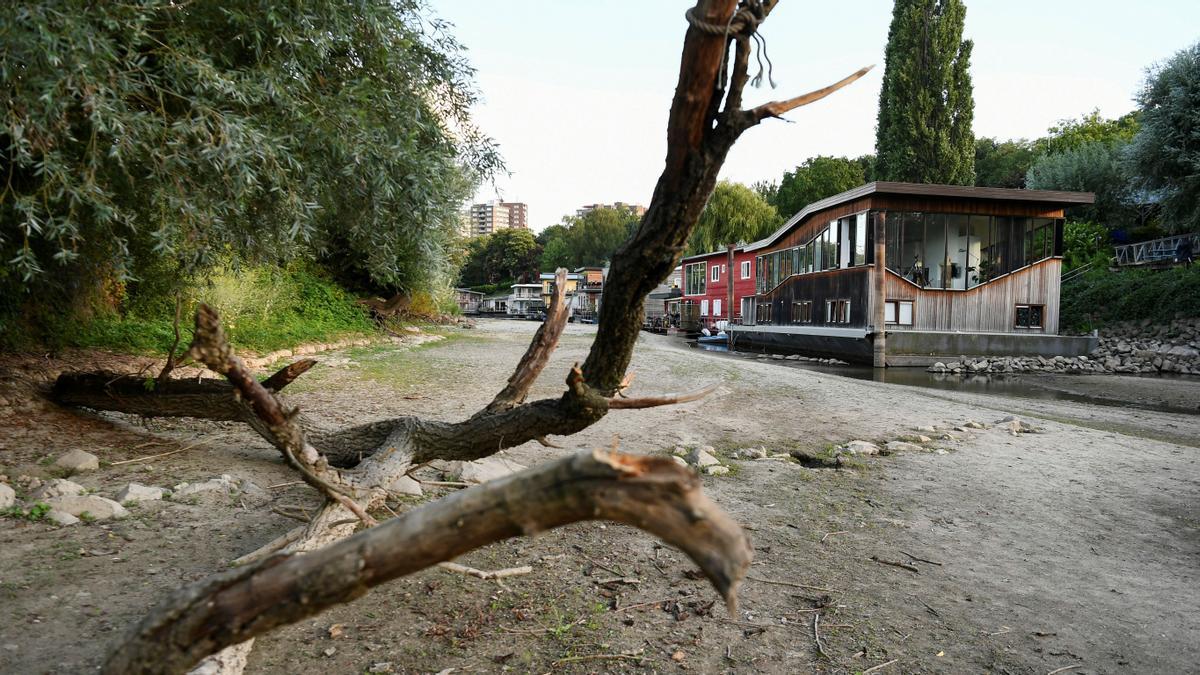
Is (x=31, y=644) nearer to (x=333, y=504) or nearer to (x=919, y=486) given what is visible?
(x=333, y=504)

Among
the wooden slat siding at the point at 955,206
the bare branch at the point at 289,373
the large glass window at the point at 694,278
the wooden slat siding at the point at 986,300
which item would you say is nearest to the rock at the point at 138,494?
the bare branch at the point at 289,373

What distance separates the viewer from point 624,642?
10.6 feet

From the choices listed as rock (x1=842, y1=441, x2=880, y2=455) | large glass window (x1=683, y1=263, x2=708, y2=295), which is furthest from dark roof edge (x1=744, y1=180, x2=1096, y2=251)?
large glass window (x1=683, y1=263, x2=708, y2=295)

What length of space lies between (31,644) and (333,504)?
51.4 inches

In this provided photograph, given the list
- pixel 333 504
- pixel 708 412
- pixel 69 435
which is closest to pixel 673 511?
pixel 333 504

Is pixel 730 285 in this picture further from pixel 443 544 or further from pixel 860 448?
pixel 443 544

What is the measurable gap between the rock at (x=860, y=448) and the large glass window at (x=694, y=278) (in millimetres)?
→ 42476

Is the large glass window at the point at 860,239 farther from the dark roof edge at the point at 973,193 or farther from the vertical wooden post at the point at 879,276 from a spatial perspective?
the dark roof edge at the point at 973,193

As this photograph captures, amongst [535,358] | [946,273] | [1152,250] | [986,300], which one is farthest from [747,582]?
[1152,250]

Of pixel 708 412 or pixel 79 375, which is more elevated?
pixel 79 375

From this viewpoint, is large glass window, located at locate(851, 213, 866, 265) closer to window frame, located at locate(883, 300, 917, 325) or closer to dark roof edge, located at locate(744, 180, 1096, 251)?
dark roof edge, located at locate(744, 180, 1096, 251)

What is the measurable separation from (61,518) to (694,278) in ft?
163

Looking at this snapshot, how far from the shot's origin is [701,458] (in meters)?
6.68

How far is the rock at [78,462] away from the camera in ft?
16.5
